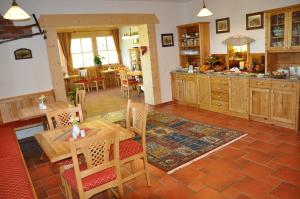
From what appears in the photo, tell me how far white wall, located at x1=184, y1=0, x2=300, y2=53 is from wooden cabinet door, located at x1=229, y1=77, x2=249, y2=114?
901 millimetres

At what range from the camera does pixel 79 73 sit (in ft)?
35.0

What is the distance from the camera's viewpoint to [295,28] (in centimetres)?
441

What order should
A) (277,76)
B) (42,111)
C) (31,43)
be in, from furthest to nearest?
(31,43) → (277,76) → (42,111)

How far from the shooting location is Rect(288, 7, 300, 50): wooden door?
435 centimetres

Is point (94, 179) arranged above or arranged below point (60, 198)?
above

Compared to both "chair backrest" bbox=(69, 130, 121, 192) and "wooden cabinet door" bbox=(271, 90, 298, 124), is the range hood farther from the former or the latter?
"chair backrest" bbox=(69, 130, 121, 192)

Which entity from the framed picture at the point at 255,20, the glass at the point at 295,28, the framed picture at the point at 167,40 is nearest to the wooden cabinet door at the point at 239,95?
the glass at the point at 295,28

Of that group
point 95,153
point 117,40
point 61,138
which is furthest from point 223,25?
point 117,40

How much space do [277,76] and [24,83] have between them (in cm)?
494

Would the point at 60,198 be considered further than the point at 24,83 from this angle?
No

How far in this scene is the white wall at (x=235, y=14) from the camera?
520 cm

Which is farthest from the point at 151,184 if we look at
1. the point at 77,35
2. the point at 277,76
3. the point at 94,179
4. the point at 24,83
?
the point at 77,35

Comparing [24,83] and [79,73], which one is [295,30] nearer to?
[24,83]

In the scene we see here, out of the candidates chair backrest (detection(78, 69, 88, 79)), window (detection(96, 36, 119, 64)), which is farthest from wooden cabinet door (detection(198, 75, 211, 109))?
window (detection(96, 36, 119, 64))
